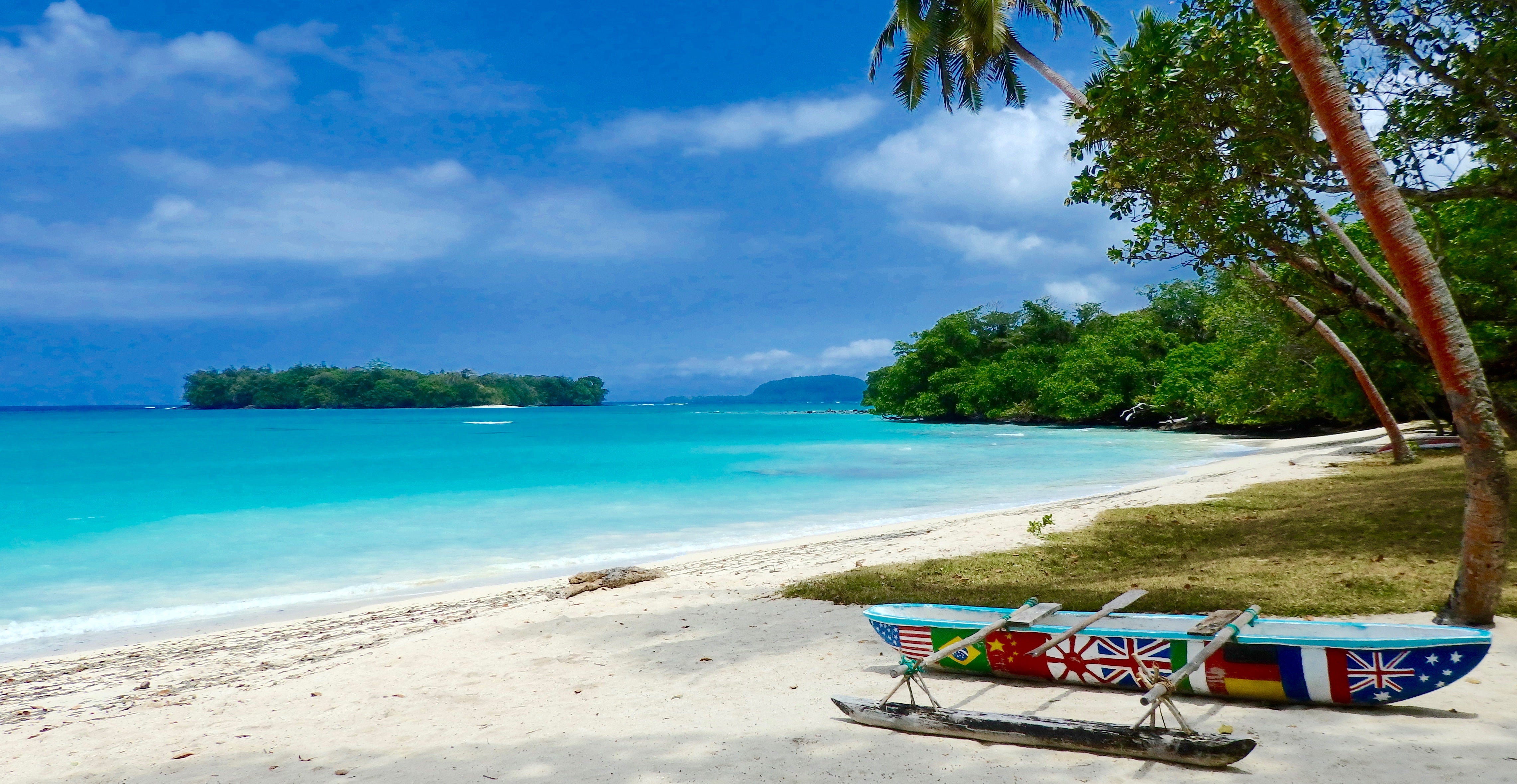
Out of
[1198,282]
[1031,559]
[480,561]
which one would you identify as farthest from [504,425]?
[1031,559]

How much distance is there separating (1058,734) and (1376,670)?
75.2 inches

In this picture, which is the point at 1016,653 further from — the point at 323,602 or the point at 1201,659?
the point at 323,602

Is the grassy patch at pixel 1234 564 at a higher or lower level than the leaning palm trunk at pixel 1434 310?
lower

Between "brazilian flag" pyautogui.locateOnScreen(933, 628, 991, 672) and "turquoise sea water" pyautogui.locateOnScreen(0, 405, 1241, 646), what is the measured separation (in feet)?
31.0

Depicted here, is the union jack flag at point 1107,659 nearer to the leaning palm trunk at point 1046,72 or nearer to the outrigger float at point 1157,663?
the outrigger float at point 1157,663

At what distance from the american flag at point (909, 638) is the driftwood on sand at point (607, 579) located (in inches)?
205

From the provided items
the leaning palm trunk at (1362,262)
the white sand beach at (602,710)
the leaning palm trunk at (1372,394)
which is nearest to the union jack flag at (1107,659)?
the white sand beach at (602,710)

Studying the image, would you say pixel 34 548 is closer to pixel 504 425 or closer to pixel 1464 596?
pixel 1464 596

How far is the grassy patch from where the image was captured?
23.3 ft

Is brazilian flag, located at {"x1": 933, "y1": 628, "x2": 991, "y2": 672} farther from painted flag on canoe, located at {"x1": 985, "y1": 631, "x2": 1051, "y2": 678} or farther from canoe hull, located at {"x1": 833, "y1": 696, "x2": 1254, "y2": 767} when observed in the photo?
canoe hull, located at {"x1": 833, "y1": 696, "x2": 1254, "y2": 767}

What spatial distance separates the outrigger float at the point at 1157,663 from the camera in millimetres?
4203

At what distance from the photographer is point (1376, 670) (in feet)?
14.9

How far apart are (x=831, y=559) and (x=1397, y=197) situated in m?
8.11

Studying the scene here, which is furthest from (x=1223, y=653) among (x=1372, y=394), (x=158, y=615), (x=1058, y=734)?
(x=1372, y=394)
